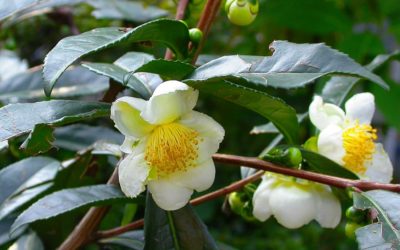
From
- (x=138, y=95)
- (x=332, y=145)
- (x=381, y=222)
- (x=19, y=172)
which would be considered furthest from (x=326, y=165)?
(x=19, y=172)

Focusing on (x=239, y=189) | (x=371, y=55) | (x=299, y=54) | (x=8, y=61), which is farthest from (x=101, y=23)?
(x=299, y=54)

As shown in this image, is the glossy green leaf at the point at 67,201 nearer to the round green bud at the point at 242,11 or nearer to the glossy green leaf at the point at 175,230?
the glossy green leaf at the point at 175,230

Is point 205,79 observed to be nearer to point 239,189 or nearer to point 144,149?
point 144,149

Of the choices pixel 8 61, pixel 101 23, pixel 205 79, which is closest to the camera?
pixel 205 79

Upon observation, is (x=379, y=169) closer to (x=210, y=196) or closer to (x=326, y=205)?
(x=326, y=205)

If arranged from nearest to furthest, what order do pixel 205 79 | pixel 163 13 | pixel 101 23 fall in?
pixel 205 79 < pixel 163 13 < pixel 101 23

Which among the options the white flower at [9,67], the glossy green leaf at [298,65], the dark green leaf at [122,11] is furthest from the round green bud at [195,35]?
the white flower at [9,67]
